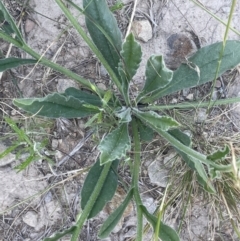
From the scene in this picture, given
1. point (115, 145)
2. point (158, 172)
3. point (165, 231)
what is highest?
point (115, 145)

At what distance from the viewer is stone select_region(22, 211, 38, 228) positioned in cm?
183

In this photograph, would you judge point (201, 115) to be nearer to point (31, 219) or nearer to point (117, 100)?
point (117, 100)

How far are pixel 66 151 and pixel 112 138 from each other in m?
0.37

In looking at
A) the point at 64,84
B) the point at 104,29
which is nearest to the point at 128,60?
the point at 104,29

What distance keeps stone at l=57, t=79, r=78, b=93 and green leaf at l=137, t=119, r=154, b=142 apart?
0.29 m

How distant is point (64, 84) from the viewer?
5.80ft

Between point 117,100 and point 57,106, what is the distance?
233 mm

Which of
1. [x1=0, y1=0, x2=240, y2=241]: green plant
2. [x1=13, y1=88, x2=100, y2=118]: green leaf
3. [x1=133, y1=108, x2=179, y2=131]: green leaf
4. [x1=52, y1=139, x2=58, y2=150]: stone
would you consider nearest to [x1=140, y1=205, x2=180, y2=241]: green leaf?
[x1=0, y1=0, x2=240, y2=241]: green plant

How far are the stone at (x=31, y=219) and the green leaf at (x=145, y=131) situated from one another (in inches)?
21.1

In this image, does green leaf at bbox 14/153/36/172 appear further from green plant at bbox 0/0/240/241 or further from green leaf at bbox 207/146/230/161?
green leaf at bbox 207/146/230/161

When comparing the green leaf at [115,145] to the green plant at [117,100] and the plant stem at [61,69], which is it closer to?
the green plant at [117,100]

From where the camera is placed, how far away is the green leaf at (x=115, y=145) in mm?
1365

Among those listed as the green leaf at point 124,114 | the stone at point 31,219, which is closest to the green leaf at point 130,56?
the green leaf at point 124,114

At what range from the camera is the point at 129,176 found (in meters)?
1.76
